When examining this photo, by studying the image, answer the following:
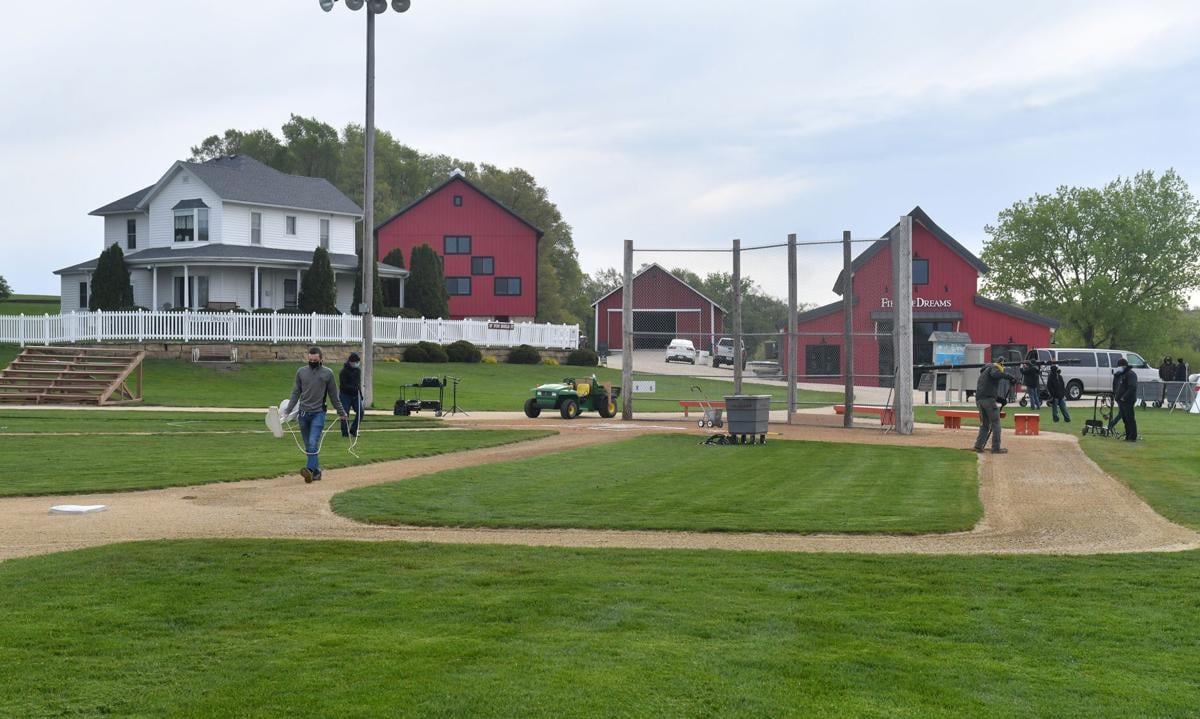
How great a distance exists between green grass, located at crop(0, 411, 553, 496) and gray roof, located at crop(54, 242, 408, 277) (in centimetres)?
2481

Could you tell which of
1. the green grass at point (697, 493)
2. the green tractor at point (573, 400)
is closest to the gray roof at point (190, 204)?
the green tractor at point (573, 400)

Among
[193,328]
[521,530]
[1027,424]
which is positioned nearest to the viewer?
[521,530]

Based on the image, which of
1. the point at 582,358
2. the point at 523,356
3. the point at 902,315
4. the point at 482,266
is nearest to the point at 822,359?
the point at 902,315

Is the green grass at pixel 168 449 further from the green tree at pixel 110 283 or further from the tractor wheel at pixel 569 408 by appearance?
the green tree at pixel 110 283

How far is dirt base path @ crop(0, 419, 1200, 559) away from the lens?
508 inches

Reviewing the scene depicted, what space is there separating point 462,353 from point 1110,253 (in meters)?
46.4

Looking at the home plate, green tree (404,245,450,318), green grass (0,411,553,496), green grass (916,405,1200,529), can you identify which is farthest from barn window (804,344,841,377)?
green tree (404,245,450,318)

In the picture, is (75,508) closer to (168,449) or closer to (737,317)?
(168,449)

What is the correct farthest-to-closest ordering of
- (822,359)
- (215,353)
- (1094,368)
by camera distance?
1. (1094,368)
2. (215,353)
3. (822,359)

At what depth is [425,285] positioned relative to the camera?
6694 centimetres

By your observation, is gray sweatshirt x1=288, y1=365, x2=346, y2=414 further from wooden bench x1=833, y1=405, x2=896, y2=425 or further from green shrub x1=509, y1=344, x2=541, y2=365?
green shrub x1=509, y1=344, x2=541, y2=365

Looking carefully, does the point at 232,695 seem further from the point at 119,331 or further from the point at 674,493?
the point at 119,331

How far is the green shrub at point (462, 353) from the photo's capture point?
182 feet

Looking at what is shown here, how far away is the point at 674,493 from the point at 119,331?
37.1 m
